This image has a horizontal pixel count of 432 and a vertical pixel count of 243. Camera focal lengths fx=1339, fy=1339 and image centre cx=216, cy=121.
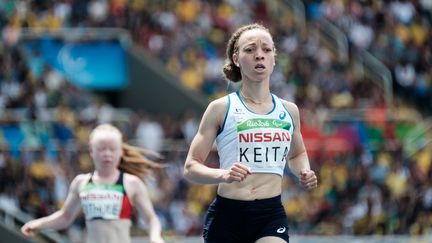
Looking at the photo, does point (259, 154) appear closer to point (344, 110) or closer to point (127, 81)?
point (344, 110)

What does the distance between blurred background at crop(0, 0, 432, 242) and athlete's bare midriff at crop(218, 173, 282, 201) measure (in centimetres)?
864

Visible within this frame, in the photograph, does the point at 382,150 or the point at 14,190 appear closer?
the point at 14,190

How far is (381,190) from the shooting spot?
21.3 meters

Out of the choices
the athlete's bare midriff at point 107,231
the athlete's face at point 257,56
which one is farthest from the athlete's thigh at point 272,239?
the athlete's bare midriff at point 107,231

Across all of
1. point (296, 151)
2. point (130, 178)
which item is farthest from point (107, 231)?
point (296, 151)

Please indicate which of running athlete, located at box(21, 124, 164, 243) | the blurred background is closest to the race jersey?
running athlete, located at box(21, 124, 164, 243)

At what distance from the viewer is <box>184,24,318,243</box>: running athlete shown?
885cm

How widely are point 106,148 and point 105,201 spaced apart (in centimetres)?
46

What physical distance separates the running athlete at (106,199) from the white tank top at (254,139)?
2.51 metres

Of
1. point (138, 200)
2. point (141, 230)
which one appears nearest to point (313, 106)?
point (141, 230)

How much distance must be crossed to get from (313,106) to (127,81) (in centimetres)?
412

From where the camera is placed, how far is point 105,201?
452 inches

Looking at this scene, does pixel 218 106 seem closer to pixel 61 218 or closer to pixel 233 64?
pixel 233 64

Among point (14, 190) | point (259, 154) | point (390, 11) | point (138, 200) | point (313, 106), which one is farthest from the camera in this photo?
point (390, 11)
